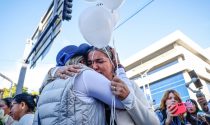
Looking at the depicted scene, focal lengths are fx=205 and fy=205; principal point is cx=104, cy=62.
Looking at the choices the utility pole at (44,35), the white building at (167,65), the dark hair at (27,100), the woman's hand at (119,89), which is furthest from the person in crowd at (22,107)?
the white building at (167,65)

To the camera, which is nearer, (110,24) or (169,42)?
(110,24)

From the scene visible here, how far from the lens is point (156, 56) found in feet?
86.7

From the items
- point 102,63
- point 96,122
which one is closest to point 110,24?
point 102,63

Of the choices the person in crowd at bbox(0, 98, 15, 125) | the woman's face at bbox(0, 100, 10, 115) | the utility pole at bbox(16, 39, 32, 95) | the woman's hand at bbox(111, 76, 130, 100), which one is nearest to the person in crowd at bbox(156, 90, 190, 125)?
the woman's hand at bbox(111, 76, 130, 100)

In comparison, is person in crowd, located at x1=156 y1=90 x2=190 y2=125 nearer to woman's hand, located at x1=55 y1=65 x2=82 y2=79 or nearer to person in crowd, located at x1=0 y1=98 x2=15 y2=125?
woman's hand, located at x1=55 y1=65 x2=82 y2=79

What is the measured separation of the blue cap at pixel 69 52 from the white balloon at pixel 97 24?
96 millimetres

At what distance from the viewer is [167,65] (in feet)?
83.4

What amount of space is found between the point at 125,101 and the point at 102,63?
1.46 ft

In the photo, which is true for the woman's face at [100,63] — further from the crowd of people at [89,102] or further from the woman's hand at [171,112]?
the woman's hand at [171,112]

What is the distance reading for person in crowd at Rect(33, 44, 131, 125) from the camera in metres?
1.09

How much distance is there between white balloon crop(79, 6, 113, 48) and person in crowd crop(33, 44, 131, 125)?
1.53 ft

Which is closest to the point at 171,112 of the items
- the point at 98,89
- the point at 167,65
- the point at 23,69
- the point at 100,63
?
the point at 100,63

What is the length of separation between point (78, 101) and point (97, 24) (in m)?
0.74

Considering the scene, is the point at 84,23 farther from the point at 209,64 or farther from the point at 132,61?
the point at 209,64
